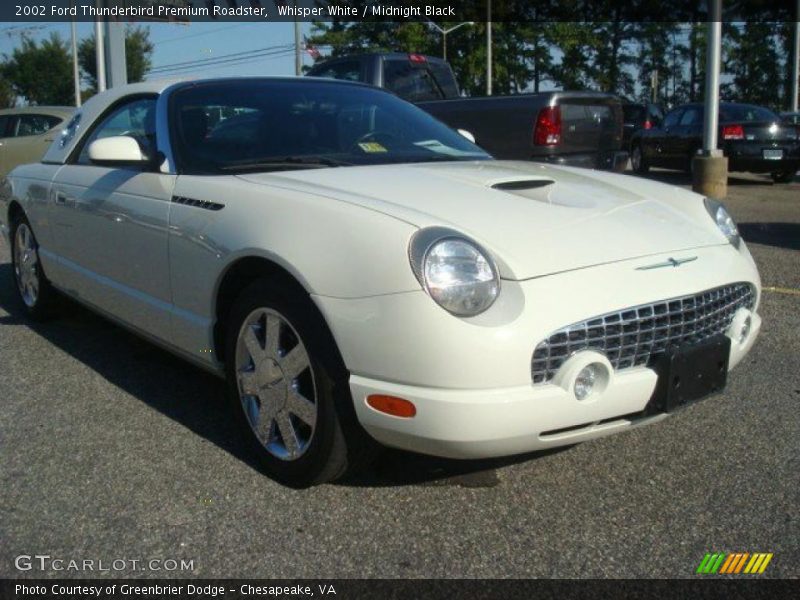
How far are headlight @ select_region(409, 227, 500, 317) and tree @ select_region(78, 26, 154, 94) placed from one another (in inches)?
2343

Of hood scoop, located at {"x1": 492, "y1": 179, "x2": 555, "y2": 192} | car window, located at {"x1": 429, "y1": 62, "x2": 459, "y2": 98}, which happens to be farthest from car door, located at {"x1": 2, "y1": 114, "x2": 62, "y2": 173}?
hood scoop, located at {"x1": 492, "y1": 179, "x2": 555, "y2": 192}

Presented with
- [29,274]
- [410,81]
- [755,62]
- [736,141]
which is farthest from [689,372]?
[755,62]

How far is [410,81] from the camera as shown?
11625 millimetres

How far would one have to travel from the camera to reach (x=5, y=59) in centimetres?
6219

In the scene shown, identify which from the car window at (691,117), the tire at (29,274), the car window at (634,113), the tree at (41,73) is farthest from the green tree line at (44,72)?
the tire at (29,274)

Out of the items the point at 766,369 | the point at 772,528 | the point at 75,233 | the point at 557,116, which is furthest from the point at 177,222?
the point at 557,116

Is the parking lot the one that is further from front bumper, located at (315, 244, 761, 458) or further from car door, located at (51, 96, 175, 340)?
car door, located at (51, 96, 175, 340)

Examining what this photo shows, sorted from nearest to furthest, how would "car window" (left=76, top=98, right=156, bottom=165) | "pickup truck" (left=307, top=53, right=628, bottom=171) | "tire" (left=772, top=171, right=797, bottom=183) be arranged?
"car window" (left=76, top=98, right=156, bottom=165), "pickup truck" (left=307, top=53, right=628, bottom=171), "tire" (left=772, top=171, right=797, bottom=183)

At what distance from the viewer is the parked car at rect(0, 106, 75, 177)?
13516 millimetres

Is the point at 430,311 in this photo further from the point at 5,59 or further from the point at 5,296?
the point at 5,59

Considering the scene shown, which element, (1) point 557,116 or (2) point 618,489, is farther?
(1) point 557,116

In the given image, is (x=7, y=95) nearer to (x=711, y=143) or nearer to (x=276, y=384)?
(x=711, y=143)

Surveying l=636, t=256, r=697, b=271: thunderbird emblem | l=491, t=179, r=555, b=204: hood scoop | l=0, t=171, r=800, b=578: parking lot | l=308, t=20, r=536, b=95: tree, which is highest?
l=308, t=20, r=536, b=95: tree

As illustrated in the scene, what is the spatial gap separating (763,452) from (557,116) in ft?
20.9
